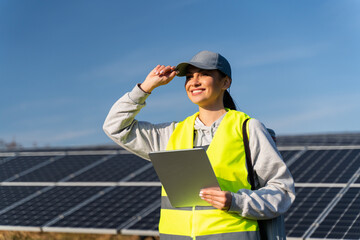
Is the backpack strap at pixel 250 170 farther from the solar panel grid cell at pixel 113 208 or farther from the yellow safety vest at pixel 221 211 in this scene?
the solar panel grid cell at pixel 113 208

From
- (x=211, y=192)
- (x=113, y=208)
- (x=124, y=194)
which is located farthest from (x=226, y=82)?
(x=124, y=194)

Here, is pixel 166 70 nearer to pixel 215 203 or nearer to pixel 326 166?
pixel 215 203

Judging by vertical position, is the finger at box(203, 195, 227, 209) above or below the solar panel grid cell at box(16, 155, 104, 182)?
above

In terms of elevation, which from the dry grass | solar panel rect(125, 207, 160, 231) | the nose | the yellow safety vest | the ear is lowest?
the dry grass

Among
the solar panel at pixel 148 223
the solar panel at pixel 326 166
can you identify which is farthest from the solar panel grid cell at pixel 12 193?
the solar panel at pixel 326 166

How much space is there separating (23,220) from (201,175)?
4.88 m

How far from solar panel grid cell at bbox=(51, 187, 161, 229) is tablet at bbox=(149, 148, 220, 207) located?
362cm

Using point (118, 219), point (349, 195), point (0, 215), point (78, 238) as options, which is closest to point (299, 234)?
point (349, 195)

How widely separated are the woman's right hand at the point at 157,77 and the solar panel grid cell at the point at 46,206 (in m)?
4.25

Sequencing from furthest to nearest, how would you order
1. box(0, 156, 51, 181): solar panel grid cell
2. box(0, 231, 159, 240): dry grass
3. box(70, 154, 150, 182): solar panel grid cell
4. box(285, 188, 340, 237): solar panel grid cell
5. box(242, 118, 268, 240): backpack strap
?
1. box(0, 156, 51, 181): solar panel grid cell
2. box(70, 154, 150, 182): solar panel grid cell
3. box(0, 231, 159, 240): dry grass
4. box(285, 188, 340, 237): solar panel grid cell
5. box(242, 118, 268, 240): backpack strap

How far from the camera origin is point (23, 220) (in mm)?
6973

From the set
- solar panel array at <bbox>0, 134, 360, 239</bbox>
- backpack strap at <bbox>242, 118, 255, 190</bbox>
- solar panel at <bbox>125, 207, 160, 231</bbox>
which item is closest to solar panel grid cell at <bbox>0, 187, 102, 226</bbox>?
solar panel array at <bbox>0, 134, 360, 239</bbox>

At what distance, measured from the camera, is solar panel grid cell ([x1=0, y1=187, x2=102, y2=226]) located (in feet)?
22.8

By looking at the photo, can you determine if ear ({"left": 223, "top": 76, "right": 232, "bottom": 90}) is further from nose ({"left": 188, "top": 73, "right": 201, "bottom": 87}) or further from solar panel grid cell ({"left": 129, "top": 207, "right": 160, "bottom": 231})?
solar panel grid cell ({"left": 129, "top": 207, "right": 160, "bottom": 231})
